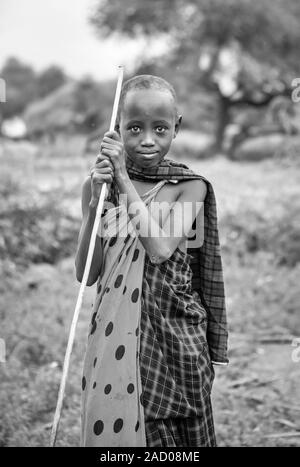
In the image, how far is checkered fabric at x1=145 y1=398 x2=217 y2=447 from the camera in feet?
5.87

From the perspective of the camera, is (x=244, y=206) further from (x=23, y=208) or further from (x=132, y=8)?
(x=132, y=8)

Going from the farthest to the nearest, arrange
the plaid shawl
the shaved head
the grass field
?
the grass field < the plaid shawl < the shaved head

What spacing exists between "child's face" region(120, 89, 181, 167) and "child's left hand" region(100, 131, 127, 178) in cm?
10

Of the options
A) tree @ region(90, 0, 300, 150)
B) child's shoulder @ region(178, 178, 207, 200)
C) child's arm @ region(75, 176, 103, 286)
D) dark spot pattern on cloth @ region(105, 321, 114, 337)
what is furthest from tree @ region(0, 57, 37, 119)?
dark spot pattern on cloth @ region(105, 321, 114, 337)

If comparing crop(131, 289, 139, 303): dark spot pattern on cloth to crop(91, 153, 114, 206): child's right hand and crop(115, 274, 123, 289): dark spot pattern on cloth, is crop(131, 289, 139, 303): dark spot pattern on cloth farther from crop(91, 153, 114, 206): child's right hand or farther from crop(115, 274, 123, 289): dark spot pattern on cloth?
crop(91, 153, 114, 206): child's right hand

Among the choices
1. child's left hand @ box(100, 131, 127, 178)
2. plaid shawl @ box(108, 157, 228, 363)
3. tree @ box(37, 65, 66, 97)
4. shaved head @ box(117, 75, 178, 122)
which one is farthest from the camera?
tree @ box(37, 65, 66, 97)

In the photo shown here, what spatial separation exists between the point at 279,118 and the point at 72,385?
39.6 ft

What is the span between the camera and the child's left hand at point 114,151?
1.74 meters

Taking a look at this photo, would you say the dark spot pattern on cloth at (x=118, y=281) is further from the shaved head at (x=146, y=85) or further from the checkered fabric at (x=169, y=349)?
the shaved head at (x=146, y=85)

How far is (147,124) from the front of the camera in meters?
1.83

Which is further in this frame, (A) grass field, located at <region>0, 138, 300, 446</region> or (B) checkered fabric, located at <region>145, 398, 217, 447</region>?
(A) grass field, located at <region>0, 138, 300, 446</region>

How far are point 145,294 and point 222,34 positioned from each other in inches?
593

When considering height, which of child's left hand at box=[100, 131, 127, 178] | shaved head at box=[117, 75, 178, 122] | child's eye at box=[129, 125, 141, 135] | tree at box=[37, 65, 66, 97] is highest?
tree at box=[37, 65, 66, 97]
